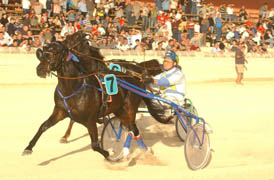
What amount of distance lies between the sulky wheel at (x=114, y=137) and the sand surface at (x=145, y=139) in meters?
0.24

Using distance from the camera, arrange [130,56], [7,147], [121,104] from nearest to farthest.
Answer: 1. [121,104]
2. [7,147]
3. [130,56]

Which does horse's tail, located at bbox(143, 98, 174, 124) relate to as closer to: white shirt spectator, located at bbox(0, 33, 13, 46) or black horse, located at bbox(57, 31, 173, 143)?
black horse, located at bbox(57, 31, 173, 143)

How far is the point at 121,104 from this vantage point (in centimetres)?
745

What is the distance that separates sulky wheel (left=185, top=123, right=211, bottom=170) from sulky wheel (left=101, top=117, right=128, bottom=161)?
115 centimetres

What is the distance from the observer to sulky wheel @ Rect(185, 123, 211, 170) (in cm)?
719

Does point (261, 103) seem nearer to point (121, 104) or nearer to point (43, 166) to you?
point (121, 104)

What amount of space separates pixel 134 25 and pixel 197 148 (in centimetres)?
1292

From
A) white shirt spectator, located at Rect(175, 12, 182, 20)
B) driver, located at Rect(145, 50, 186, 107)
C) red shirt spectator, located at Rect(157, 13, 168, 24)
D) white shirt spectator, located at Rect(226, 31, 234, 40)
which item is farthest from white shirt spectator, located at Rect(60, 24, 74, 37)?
driver, located at Rect(145, 50, 186, 107)

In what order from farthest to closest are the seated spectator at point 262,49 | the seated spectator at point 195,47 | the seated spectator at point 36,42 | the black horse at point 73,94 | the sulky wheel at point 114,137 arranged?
the seated spectator at point 262,49 → the seated spectator at point 195,47 → the seated spectator at point 36,42 → the sulky wheel at point 114,137 → the black horse at point 73,94

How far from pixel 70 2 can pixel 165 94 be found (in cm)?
1182

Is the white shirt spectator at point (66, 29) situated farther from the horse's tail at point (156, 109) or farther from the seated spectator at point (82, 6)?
the horse's tail at point (156, 109)

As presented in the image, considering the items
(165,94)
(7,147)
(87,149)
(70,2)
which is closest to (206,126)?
(165,94)

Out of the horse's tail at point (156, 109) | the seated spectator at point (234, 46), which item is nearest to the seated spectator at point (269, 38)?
the seated spectator at point (234, 46)

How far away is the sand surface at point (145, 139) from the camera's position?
6.83m
